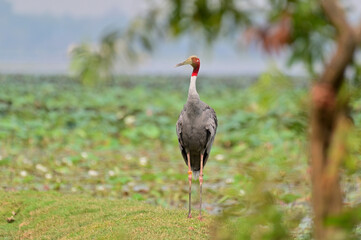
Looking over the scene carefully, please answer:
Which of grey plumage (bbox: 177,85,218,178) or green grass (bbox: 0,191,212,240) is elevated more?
grey plumage (bbox: 177,85,218,178)

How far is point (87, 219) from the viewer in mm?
5137

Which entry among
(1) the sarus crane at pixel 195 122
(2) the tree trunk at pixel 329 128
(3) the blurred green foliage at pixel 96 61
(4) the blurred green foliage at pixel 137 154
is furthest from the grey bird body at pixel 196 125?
(2) the tree trunk at pixel 329 128

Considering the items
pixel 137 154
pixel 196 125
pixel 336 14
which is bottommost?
pixel 336 14

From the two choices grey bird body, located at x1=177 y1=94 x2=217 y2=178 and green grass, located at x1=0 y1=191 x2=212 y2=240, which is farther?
grey bird body, located at x1=177 y1=94 x2=217 y2=178

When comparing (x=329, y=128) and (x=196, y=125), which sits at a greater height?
(x=196, y=125)

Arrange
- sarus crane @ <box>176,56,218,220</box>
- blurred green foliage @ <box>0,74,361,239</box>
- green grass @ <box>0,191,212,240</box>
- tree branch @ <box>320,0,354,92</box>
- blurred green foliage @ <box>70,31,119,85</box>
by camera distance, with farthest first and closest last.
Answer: blurred green foliage @ <box>0,74,361,239</box>, sarus crane @ <box>176,56,218,220</box>, green grass @ <box>0,191,212,240</box>, blurred green foliage @ <box>70,31,119,85</box>, tree branch @ <box>320,0,354,92</box>

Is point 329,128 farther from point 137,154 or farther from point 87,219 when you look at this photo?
point 137,154

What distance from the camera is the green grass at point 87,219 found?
14.7ft

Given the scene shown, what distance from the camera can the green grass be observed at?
4.48m

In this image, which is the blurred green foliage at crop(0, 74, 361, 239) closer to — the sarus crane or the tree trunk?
the sarus crane

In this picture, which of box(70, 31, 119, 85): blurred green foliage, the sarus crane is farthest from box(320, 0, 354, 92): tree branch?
the sarus crane

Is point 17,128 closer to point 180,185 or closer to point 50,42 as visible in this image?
point 180,185

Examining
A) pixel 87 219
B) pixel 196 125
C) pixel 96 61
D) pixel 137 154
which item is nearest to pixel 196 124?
pixel 196 125

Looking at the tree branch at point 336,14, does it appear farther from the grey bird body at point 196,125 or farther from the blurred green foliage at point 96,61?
the grey bird body at point 196,125
